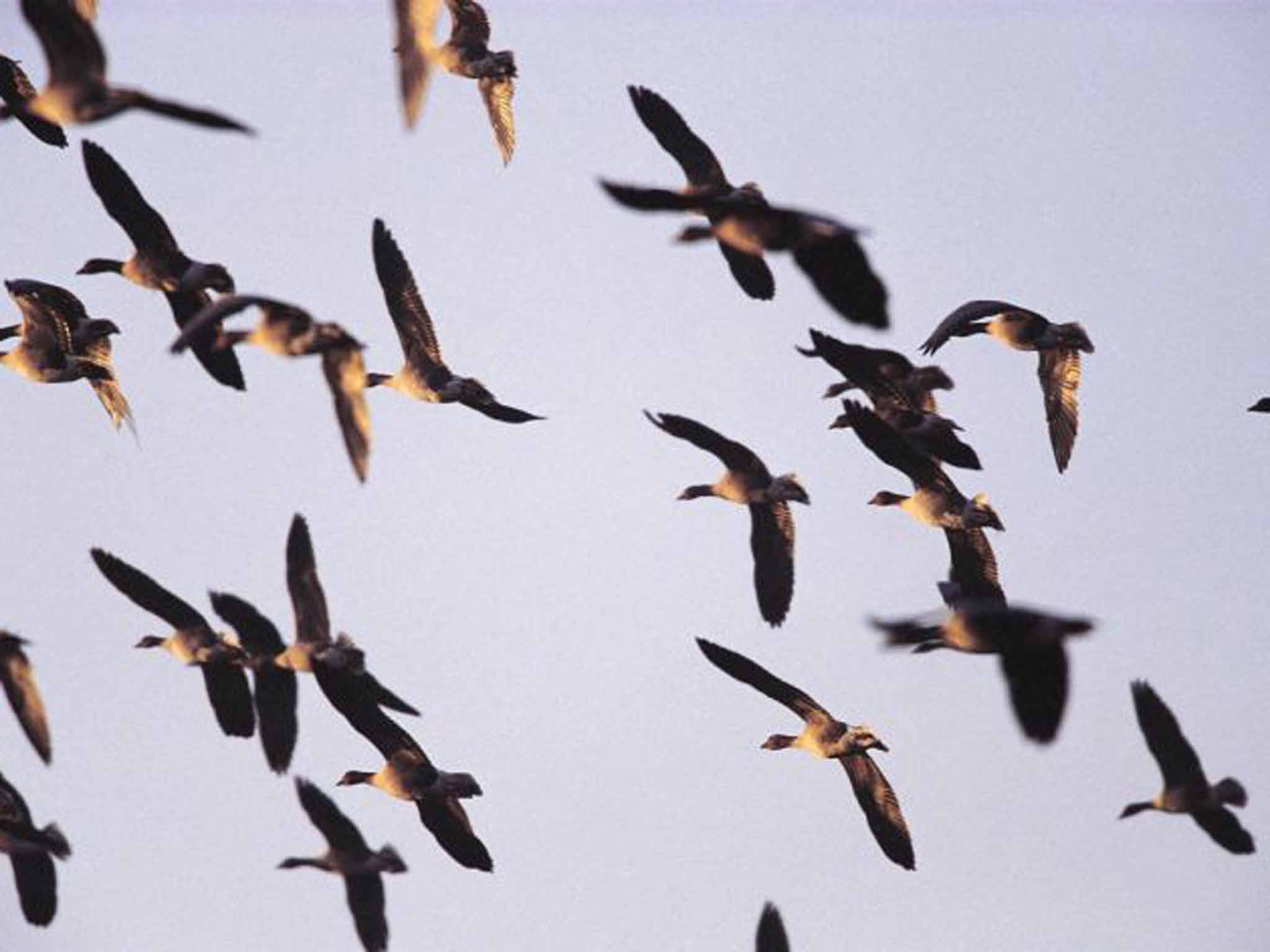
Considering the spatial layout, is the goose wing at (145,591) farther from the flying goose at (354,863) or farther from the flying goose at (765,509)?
the flying goose at (765,509)

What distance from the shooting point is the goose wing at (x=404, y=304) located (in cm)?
2498

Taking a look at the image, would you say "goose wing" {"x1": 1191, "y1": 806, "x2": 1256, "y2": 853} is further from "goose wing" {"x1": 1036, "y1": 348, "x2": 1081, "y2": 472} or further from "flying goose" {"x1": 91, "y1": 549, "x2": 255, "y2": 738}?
"flying goose" {"x1": 91, "y1": 549, "x2": 255, "y2": 738}

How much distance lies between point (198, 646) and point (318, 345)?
4574mm

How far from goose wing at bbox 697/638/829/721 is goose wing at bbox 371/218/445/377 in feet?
14.2

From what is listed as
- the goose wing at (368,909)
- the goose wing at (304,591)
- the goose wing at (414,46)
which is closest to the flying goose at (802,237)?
the goose wing at (414,46)

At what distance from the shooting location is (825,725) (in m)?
24.8

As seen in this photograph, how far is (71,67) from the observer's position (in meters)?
20.2

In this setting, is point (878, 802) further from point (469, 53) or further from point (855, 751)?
point (469, 53)

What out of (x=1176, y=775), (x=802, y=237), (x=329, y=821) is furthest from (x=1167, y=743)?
(x=329, y=821)

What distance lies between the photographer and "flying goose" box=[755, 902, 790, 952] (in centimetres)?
2442

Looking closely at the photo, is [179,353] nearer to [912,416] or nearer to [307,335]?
[307,335]

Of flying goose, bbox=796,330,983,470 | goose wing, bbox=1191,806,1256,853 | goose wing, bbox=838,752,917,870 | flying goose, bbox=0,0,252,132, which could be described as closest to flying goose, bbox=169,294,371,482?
flying goose, bbox=0,0,252,132

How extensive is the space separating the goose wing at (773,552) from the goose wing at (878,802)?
6.15ft

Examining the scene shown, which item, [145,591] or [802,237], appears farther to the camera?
[145,591]
